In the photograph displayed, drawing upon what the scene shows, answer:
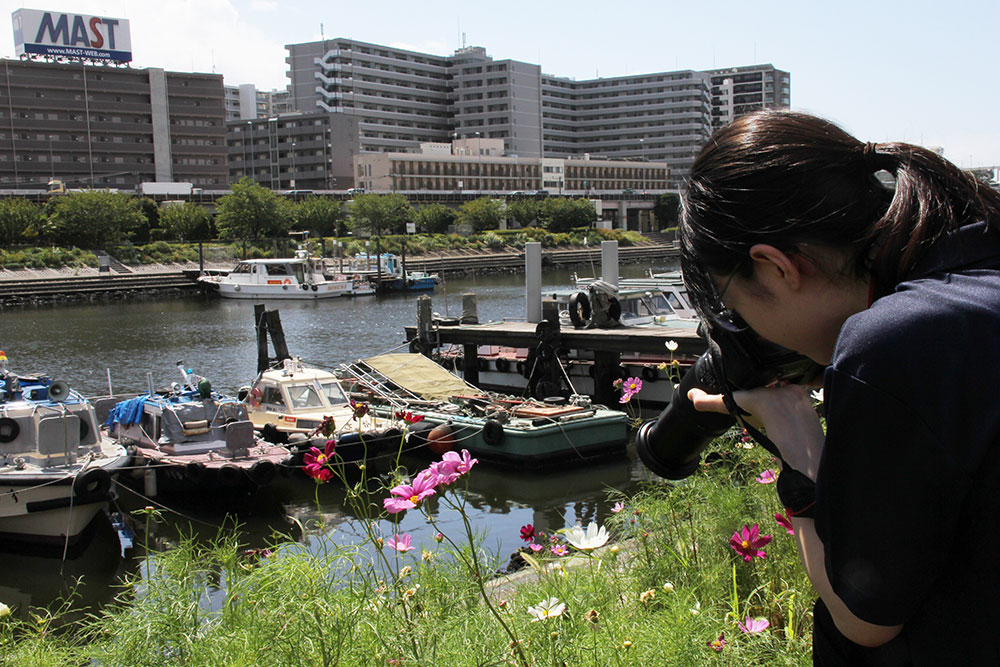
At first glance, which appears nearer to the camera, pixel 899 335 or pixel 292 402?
pixel 899 335

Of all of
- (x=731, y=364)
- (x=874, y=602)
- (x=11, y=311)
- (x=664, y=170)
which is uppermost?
(x=664, y=170)

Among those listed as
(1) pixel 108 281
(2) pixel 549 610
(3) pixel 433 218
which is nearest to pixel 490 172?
(3) pixel 433 218

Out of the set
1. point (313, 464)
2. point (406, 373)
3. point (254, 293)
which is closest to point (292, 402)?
point (406, 373)

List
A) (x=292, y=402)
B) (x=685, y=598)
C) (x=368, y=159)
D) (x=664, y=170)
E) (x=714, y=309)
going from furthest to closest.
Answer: (x=664, y=170), (x=368, y=159), (x=292, y=402), (x=685, y=598), (x=714, y=309)

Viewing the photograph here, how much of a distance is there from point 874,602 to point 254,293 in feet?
182

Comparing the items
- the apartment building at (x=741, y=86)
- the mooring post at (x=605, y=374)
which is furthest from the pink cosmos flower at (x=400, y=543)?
the apartment building at (x=741, y=86)

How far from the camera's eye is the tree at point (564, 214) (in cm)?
9981

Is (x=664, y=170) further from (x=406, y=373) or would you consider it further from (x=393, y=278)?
(x=406, y=373)

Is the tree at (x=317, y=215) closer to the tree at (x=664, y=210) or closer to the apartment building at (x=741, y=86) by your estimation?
the tree at (x=664, y=210)

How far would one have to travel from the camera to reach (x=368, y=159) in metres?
107

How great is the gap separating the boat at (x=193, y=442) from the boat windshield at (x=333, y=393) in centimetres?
173

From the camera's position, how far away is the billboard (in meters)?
89.5

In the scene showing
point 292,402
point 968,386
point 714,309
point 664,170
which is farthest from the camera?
point 664,170

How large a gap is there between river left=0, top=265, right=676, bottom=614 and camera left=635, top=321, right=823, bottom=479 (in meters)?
0.91
